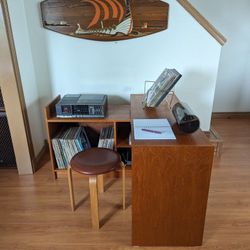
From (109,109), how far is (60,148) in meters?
0.56

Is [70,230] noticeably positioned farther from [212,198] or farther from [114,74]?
[114,74]

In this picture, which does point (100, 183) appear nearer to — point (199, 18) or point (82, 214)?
point (82, 214)

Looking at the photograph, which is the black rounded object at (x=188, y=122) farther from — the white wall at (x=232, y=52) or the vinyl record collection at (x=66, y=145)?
the white wall at (x=232, y=52)

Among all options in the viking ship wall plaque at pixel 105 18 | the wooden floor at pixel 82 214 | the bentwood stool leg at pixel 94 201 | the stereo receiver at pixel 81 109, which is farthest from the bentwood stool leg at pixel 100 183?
the viking ship wall plaque at pixel 105 18

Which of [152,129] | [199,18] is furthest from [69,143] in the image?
[199,18]

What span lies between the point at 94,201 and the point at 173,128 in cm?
69

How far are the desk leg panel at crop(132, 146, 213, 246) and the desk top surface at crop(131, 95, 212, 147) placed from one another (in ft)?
0.11

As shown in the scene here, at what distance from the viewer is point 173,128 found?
143 cm

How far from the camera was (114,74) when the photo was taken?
2.28 meters

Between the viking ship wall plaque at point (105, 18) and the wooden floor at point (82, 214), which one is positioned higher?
the viking ship wall plaque at point (105, 18)

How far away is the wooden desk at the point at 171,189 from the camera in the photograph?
1.20 m

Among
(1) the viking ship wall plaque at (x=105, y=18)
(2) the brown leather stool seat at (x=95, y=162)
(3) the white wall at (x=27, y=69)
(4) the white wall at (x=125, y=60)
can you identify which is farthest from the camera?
(4) the white wall at (x=125, y=60)

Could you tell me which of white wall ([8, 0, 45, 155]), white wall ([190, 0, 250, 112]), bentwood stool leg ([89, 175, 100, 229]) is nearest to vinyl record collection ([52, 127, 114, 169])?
white wall ([8, 0, 45, 155])

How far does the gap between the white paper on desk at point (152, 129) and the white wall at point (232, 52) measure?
211 cm
